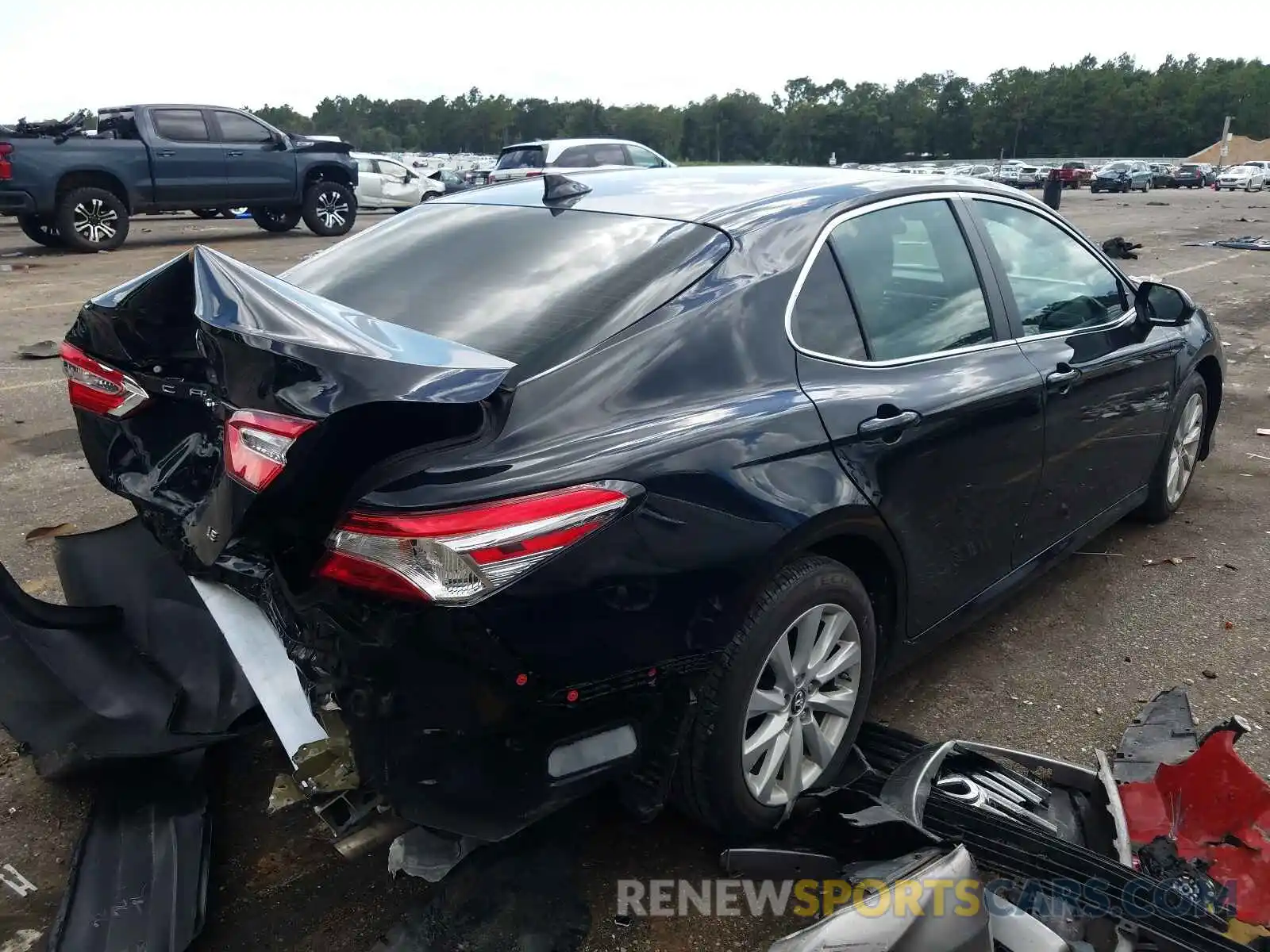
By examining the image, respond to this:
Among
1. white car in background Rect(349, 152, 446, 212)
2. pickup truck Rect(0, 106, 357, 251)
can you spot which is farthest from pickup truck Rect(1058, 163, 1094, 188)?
pickup truck Rect(0, 106, 357, 251)

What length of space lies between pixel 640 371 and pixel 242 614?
112cm

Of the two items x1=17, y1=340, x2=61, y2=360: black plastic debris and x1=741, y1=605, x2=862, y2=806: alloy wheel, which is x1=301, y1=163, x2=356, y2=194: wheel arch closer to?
x1=17, y1=340, x2=61, y2=360: black plastic debris

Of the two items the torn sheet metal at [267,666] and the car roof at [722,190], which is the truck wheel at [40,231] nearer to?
the car roof at [722,190]

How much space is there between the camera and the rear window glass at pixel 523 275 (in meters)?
2.42

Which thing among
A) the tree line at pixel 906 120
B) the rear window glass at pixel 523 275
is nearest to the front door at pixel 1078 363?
the rear window glass at pixel 523 275

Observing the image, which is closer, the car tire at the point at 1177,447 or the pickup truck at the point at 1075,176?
the car tire at the point at 1177,447

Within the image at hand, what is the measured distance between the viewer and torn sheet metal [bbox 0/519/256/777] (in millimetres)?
2605

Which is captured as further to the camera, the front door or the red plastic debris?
the front door

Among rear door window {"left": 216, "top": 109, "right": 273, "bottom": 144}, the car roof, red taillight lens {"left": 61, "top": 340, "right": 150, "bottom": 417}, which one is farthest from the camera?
rear door window {"left": 216, "top": 109, "right": 273, "bottom": 144}

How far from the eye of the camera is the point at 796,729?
2.52 meters

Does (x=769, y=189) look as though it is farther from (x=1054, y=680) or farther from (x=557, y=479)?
(x=1054, y=680)

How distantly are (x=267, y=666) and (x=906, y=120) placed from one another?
122 metres

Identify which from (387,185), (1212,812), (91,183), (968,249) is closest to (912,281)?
(968,249)

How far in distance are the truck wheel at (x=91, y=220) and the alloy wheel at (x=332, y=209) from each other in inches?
125
